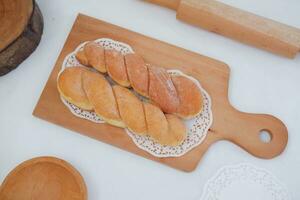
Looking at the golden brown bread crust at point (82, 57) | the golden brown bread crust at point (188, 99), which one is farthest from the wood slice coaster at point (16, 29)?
the golden brown bread crust at point (188, 99)

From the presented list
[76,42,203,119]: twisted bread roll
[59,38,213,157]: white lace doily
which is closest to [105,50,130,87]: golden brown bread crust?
[76,42,203,119]: twisted bread roll

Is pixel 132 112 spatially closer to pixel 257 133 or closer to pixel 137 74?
pixel 137 74

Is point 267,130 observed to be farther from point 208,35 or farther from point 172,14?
point 172,14

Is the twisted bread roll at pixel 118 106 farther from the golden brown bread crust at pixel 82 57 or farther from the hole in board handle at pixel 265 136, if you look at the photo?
the hole in board handle at pixel 265 136

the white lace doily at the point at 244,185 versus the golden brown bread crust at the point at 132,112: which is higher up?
the golden brown bread crust at the point at 132,112

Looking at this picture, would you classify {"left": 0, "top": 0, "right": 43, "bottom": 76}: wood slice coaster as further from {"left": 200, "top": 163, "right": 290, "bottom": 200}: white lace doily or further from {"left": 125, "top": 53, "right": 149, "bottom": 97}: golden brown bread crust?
{"left": 200, "top": 163, "right": 290, "bottom": 200}: white lace doily

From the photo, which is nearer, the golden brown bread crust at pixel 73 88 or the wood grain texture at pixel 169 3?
the golden brown bread crust at pixel 73 88

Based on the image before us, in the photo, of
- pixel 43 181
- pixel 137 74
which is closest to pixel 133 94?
pixel 137 74
